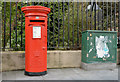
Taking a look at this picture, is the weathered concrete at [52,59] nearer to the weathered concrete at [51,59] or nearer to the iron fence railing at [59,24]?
the weathered concrete at [51,59]

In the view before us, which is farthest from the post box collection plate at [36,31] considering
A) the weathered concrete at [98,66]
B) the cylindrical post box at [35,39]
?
the weathered concrete at [98,66]

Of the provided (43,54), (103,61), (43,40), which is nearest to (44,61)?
(43,54)

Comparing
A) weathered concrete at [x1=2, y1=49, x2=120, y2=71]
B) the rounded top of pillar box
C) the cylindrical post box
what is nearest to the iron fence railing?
weathered concrete at [x1=2, y1=49, x2=120, y2=71]

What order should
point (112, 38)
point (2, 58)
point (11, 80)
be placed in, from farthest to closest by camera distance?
1. point (112, 38)
2. point (2, 58)
3. point (11, 80)

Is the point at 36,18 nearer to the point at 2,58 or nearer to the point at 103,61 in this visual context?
the point at 2,58

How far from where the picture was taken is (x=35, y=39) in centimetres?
361

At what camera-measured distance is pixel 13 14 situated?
17.7ft

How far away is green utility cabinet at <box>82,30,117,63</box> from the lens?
4.27 m

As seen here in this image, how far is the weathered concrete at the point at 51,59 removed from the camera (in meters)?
4.20

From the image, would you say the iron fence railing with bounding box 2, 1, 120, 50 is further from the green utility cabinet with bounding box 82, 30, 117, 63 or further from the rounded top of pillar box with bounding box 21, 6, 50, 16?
the rounded top of pillar box with bounding box 21, 6, 50, 16

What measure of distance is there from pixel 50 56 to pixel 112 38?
7.07 ft

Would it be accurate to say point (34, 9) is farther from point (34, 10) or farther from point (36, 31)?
point (36, 31)

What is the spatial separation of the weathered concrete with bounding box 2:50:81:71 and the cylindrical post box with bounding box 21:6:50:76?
2.32ft

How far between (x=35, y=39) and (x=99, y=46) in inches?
81.7
